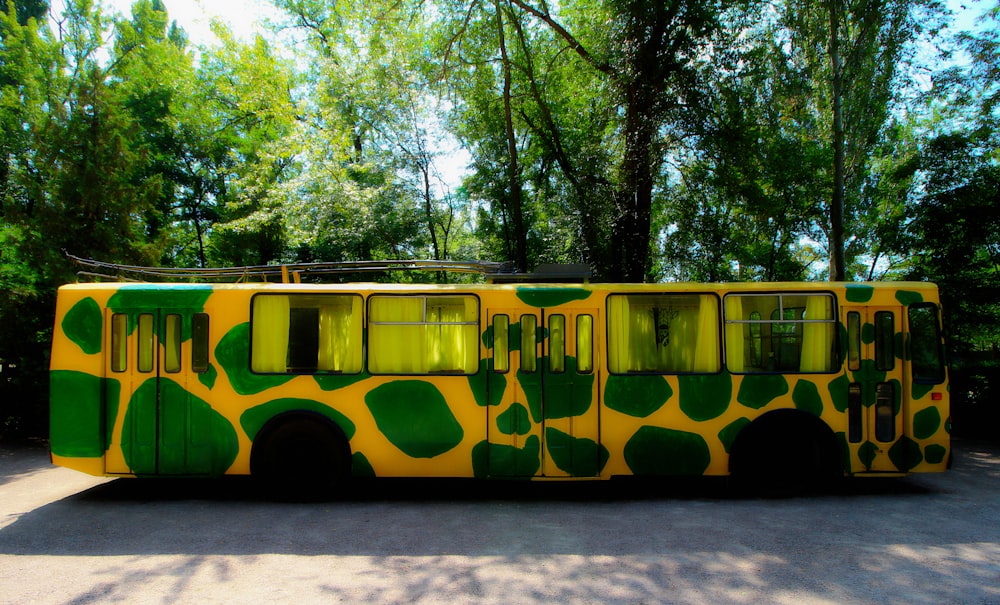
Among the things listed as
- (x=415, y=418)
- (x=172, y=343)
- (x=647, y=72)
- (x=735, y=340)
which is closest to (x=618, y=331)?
(x=735, y=340)

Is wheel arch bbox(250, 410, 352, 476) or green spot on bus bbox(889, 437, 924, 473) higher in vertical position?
wheel arch bbox(250, 410, 352, 476)

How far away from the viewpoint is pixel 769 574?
498 cm

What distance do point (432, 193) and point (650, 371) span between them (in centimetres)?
1526

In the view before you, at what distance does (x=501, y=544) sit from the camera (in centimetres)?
576

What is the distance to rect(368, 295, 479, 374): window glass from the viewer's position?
7398mm

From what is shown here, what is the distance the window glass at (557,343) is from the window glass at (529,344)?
19cm

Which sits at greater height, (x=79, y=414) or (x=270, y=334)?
(x=270, y=334)

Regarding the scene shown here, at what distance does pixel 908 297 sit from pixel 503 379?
16.6 ft

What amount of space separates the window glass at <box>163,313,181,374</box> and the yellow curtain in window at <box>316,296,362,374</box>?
66.1 inches

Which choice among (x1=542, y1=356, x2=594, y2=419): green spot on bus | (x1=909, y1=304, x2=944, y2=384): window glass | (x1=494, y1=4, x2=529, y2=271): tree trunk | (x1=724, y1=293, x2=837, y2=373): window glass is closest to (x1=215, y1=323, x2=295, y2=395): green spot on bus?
(x1=542, y1=356, x2=594, y2=419): green spot on bus

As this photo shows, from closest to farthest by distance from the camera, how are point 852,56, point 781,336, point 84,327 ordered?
1. point 84,327
2. point 781,336
3. point 852,56

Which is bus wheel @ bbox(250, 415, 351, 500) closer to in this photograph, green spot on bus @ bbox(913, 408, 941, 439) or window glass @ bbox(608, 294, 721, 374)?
window glass @ bbox(608, 294, 721, 374)

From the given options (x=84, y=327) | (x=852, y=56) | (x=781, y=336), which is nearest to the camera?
(x=84, y=327)

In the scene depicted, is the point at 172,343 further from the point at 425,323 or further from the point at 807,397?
the point at 807,397
